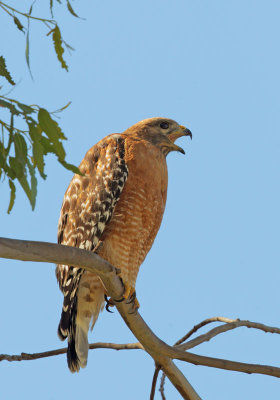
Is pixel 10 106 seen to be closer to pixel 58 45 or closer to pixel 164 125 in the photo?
pixel 58 45

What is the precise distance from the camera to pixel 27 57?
3328 mm

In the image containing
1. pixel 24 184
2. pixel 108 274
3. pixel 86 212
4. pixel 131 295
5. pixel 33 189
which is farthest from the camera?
pixel 86 212

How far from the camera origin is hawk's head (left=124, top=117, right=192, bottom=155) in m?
6.12

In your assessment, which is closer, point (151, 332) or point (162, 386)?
point (151, 332)

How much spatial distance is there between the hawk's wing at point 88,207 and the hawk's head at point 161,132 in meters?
0.30

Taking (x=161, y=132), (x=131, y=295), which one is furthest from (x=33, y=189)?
(x=161, y=132)

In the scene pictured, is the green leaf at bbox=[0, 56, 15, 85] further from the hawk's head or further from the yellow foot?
the hawk's head

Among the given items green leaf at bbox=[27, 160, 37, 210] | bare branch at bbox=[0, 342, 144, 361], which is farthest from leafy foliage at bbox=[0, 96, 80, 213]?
bare branch at bbox=[0, 342, 144, 361]

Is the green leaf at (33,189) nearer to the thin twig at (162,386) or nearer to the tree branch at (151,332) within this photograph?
the tree branch at (151,332)

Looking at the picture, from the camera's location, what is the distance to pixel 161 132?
6227 mm

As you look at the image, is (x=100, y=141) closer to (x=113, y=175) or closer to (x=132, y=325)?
(x=113, y=175)

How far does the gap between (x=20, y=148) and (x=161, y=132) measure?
3.29 m

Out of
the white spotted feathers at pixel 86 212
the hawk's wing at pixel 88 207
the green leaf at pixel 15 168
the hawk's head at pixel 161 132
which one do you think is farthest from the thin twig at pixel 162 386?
the green leaf at pixel 15 168

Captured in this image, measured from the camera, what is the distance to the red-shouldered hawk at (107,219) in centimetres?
549
